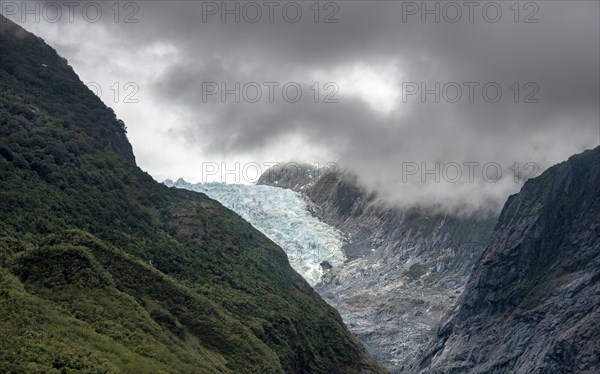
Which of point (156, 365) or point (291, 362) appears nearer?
point (156, 365)

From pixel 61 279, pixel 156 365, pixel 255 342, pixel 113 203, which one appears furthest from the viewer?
pixel 113 203

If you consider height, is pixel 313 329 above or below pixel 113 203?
below

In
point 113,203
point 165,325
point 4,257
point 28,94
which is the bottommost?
point 165,325

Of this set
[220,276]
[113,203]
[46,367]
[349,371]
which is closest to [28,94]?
[113,203]

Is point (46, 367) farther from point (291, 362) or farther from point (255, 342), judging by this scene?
point (291, 362)

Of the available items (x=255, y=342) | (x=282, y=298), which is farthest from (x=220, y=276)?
(x=255, y=342)

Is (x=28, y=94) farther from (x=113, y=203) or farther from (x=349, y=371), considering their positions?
(x=349, y=371)

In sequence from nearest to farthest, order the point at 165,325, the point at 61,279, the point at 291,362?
the point at 61,279 → the point at 165,325 → the point at 291,362
